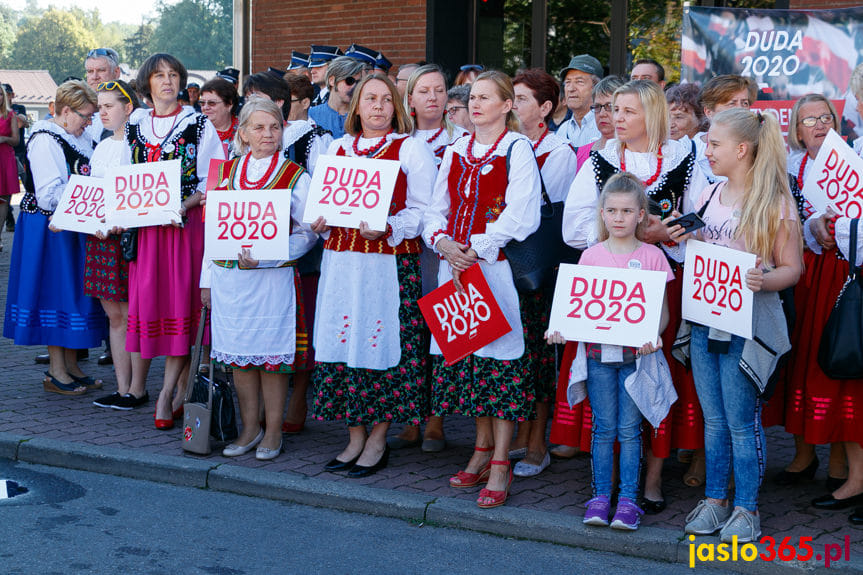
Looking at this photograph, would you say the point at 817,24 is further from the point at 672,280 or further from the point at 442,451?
the point at 442,451

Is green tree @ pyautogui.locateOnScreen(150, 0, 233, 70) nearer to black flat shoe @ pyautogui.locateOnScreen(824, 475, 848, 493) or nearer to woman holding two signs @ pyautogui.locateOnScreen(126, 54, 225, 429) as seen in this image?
woman holding two signs @ pyautogui.locateOnScreen(126, 54, 225, 429)

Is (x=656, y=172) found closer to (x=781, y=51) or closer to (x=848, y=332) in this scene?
(x=848, y=332)

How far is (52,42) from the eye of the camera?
250 feet

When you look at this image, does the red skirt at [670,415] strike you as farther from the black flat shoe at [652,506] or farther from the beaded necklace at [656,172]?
the beaded necklace at [656,172]

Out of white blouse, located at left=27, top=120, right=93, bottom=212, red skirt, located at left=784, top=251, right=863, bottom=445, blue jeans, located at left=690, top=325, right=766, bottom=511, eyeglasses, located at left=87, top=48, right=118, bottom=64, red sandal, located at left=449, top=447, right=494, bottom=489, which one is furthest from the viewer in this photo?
eyeglasses, located at left=87, top=48, right=118, bottom=64

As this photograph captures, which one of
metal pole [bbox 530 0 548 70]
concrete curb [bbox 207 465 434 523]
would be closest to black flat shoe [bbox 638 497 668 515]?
concrete curb [bbox 207 465 434 523]

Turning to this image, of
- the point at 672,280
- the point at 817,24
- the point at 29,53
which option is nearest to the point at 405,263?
the point at 672,280

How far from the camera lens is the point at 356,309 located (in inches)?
215

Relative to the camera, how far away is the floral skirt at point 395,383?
5.52 metres

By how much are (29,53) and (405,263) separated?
242 ft

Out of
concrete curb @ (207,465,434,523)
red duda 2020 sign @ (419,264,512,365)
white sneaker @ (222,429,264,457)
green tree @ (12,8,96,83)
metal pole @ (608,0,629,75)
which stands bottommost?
concrete curb @ (207,465,434,523)

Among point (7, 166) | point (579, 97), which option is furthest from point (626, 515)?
point (7, 166)

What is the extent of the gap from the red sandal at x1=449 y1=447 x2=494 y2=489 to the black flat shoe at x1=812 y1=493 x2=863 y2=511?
5.38 feet

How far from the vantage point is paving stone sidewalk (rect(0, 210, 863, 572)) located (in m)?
4.92
